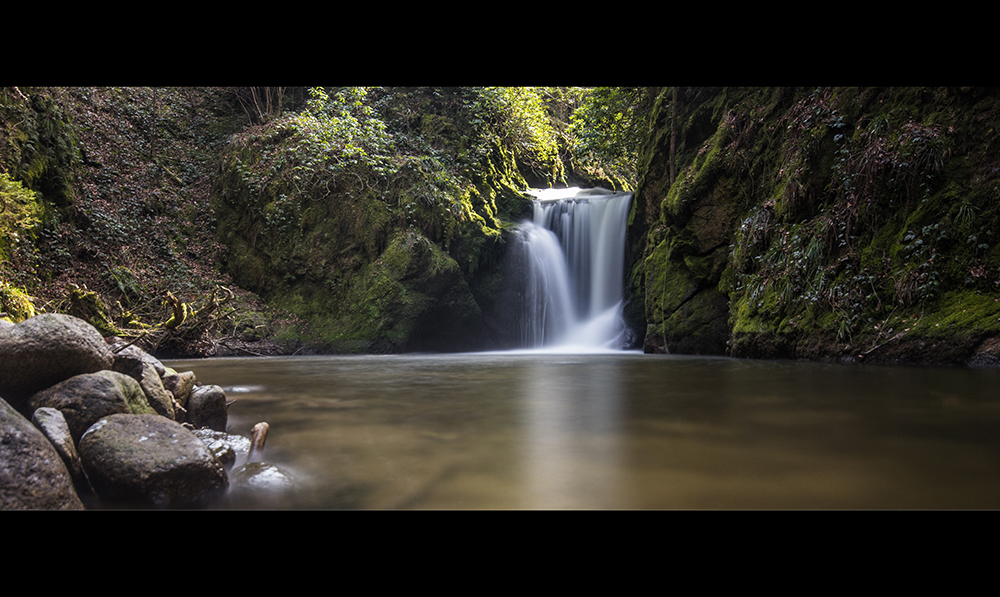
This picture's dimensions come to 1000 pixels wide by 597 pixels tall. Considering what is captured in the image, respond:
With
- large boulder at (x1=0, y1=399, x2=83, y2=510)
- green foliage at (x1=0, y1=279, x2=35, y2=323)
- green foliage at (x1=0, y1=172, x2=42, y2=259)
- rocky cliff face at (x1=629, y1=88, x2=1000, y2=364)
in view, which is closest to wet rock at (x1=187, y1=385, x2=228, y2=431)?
large boulder at (x1=0, y1=399, x2=83, y2=510)

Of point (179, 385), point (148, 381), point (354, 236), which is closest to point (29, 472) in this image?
point (148, 381)

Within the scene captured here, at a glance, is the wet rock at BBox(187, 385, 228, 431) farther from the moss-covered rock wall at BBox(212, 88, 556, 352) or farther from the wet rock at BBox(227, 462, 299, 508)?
the moss-covered rock wall at BBox(212, 88, 556, 352)

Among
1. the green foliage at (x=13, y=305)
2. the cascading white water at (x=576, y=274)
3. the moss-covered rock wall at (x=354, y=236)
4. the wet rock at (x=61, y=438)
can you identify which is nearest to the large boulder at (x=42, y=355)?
the wet rock at (x=61, y=438)

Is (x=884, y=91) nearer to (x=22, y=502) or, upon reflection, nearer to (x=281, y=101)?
(x=22, y=502)

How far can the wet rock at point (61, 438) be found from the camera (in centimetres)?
201

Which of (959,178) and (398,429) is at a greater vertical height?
(959,178)

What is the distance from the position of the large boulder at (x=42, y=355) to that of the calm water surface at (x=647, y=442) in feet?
3.30

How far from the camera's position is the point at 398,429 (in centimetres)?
312

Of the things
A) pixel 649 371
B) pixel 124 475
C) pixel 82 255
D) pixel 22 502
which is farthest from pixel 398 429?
pixel 82 255

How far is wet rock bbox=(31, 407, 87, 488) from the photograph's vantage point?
2008 millimetres

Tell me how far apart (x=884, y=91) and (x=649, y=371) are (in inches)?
208

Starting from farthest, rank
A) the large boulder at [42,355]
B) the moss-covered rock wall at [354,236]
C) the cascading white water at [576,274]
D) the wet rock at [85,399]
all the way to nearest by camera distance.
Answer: the cascading white water at [576,274] → the moss-covered rock wall at [354,236] → the large boulder at [42,355] → the wet rock at [85,399]

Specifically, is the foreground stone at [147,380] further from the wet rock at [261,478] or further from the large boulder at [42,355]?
the wet rock at [261,478]

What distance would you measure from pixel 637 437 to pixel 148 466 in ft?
8.11
